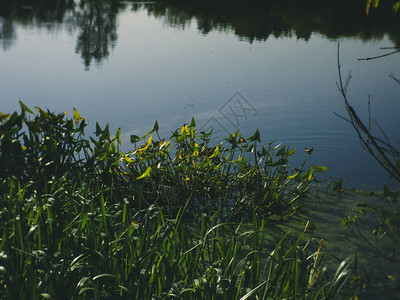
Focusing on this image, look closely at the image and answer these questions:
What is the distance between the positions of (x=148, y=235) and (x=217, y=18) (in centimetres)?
1139

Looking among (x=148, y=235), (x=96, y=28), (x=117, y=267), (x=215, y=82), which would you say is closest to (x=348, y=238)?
(x=148, y=235)

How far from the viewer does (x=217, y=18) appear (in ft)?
42.0

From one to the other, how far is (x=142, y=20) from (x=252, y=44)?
4415 mm

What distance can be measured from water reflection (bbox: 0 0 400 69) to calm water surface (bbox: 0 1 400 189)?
0.12 metres

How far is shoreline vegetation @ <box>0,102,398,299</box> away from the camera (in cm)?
187

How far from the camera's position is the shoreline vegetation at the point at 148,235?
1.87 metres

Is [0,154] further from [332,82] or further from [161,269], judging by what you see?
[332,82]

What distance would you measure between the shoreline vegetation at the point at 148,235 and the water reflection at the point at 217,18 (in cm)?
558

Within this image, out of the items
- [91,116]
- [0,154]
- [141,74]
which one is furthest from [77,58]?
[0,154]

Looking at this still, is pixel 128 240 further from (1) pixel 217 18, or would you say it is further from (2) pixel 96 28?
(1) pixel 217 18

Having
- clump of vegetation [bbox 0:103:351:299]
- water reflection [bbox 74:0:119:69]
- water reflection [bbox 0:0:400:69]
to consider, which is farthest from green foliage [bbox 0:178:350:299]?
water reflection [bbox 0:0:400:69]

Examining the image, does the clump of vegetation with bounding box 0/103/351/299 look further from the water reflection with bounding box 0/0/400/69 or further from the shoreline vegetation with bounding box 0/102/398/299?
the water reflection with bounding box 0/0/400/69

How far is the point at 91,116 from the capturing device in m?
5.41

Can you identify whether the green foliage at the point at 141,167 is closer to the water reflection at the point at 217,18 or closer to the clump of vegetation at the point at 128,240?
the clump of vegetation at the point at 128,240
